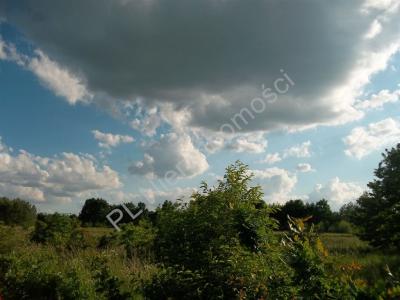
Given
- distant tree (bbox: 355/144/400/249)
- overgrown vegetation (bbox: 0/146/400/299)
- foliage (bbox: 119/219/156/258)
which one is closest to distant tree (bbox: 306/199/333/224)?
distant tree (bbox: 355/144/400/249)

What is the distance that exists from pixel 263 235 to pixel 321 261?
103 inches

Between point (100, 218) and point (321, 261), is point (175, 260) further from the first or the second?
point (100, 218)

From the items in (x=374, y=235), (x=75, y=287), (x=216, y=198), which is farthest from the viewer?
(x=374, y=235)

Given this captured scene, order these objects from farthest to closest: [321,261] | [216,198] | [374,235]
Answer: [374,235] → [216,198] → [321,261]

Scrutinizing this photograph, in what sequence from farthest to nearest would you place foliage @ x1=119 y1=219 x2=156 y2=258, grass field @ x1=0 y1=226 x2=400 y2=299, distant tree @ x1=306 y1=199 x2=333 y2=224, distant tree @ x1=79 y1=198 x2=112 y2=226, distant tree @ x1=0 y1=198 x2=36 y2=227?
distant tree @ x1=79 y1=198 x2=112 y2=226 → distant tree @ x1=0 y1=198 x2=36 y2=227 → distant tree @ x1=306 y1=199 x2=333 y2=224 → foliage @ x1=119 y1=219 x2=156 y2=258 → grass field @ x1=0 y1=226 x2=400 y2=299

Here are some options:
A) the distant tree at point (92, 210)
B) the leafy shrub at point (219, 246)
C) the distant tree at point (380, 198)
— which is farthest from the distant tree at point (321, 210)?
the leafy shrub at point (219, 246)

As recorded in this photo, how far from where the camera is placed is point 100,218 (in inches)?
2916

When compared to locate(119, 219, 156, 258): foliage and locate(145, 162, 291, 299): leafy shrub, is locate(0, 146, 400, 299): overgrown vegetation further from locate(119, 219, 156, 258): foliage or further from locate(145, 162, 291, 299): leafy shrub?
locate(119, 219, 156, 258): foliage

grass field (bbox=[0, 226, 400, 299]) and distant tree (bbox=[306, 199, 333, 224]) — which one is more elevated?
distant tree (bbox=[306, 199, 333, 224])

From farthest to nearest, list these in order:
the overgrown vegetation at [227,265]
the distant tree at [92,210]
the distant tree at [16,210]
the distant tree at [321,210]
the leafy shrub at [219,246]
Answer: the distant tree at [92,210] → the distant tree at [16,210] → the distant tree at [321,210] → the leafy shrub at [219,246] → the overgrown vegetation at [227,265]

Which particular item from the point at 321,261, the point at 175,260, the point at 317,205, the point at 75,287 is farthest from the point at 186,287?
the point at 317,205

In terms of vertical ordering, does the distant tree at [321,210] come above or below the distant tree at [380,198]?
above

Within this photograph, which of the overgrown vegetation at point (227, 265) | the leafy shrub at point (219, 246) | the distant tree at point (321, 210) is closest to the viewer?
the overgrown vegetation at point (227, 265)

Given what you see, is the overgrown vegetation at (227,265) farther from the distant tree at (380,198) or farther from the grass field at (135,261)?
the distant tree at (380,198)
